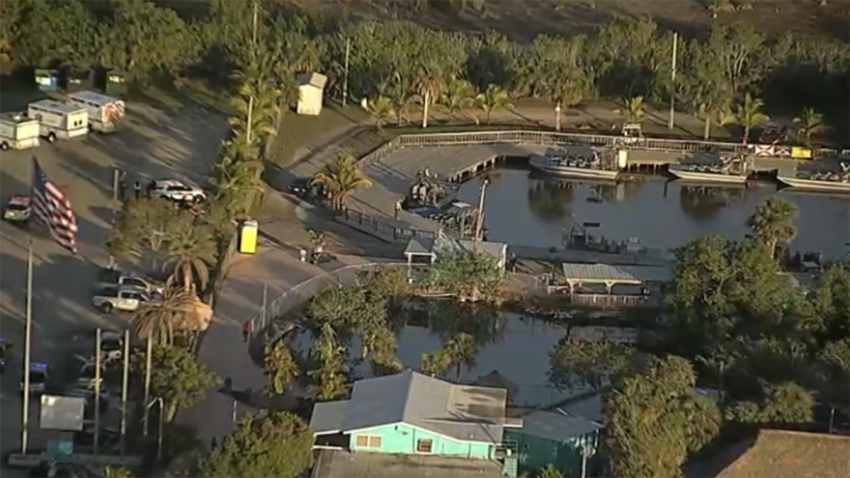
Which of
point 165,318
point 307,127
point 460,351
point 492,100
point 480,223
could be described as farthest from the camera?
point 492,100

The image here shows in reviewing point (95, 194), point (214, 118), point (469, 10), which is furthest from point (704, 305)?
point (469, 10)

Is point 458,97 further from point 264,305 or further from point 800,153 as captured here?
point 264,305

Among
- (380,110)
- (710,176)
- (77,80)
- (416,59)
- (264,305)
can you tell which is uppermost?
(416,59)

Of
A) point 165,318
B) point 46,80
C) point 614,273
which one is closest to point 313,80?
point 46,80

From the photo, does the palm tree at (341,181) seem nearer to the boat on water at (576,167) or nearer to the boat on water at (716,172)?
the boat on water at (576,167)

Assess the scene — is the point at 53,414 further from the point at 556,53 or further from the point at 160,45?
the point at 556,53

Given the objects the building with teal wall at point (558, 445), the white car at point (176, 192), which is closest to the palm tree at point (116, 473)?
the building with teal wall at point (558, 445)
